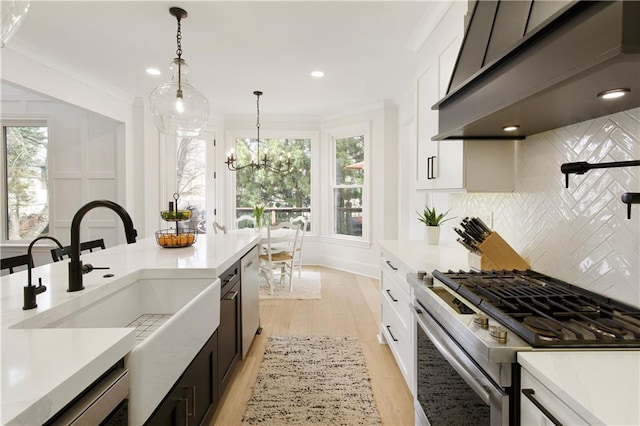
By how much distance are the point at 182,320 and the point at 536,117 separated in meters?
1.58

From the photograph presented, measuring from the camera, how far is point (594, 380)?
2.46 feet

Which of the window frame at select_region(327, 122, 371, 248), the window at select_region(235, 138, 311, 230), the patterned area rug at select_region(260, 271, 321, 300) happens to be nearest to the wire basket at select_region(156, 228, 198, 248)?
the patterned area rug at select_region(260, 271, 321, 300)

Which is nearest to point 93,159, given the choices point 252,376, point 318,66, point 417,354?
point 318,66

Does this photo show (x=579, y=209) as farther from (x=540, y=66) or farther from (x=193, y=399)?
(x=193, y=399)

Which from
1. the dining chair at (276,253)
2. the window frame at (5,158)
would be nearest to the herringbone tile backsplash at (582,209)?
the dining chair at (276,253)

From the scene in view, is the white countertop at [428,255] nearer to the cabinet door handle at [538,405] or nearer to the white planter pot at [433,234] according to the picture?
the white planter pot at [433,234]

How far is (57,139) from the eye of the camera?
4.66 meters

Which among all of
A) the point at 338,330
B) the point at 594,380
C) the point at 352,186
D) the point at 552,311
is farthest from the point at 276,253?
the point at 594,380

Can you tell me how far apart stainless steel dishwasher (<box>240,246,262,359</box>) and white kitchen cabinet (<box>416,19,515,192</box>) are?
1.49 meters

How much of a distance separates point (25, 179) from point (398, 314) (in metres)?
5.30

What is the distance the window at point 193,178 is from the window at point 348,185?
2.26 meters

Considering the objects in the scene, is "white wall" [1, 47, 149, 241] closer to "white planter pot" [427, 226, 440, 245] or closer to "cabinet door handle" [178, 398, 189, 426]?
"cabinet door handle" [178, 398, 189, 426]

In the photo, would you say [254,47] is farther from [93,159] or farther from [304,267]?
[304,267]

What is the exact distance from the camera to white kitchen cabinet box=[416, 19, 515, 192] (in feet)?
6.27
